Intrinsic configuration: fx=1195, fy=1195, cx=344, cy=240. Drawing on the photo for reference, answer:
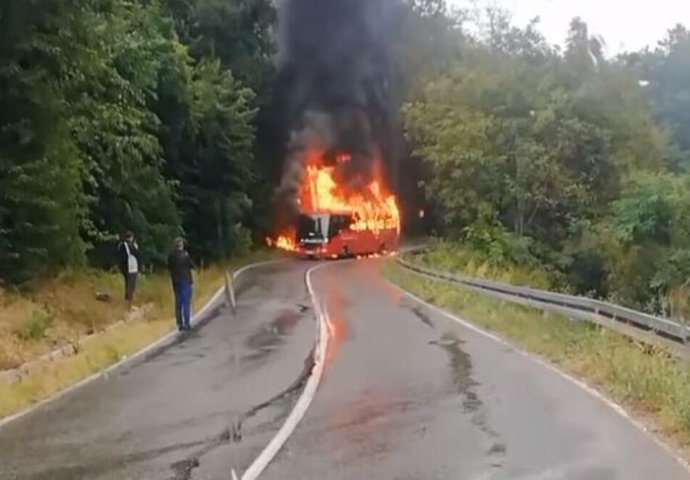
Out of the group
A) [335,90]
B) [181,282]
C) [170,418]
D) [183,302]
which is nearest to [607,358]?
[170,418]

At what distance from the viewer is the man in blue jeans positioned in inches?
906

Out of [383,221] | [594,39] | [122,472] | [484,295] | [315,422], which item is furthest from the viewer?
[383,221]

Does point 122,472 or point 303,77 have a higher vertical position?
point 303,77

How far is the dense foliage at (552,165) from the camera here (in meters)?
43.1

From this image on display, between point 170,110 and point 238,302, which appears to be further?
point 170,110

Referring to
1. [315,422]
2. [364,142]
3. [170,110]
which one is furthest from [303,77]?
[315,422]

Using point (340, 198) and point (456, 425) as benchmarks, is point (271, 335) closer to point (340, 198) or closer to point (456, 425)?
point (456, 425)

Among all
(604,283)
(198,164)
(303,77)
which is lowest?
(604,283)

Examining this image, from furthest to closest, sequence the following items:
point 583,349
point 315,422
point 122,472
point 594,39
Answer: point 594,39, point 583,349, point 315,422, point 122,472

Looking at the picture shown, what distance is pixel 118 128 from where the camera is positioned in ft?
107

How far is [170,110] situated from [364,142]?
27251 millimetres

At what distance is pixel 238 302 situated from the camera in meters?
32.0

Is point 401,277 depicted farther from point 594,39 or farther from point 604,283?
point 594,39

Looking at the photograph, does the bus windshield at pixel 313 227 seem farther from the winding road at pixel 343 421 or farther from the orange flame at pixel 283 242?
the winding road at pixel 343 421
